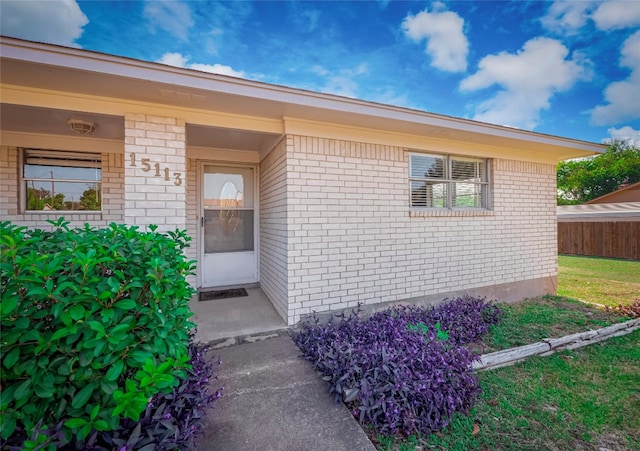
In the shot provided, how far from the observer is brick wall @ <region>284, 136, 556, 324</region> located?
3.73 metres

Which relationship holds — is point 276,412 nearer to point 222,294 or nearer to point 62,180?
point 222,294

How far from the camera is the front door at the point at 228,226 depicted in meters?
5.32

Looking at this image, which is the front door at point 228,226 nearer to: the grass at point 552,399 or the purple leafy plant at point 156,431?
the purple leafy plant at point 156,431

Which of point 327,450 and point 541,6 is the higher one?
point 541,6

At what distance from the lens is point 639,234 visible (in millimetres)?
10828

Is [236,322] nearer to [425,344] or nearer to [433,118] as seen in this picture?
[425,344]

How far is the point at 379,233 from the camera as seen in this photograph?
4211mm

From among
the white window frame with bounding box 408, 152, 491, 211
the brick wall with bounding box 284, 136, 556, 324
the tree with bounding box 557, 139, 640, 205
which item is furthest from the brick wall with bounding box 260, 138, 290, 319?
the tree with bounding box 557, 139, 640, 205

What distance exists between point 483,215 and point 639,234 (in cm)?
1142

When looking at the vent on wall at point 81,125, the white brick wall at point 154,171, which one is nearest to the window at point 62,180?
the vent on wall at point 81,125

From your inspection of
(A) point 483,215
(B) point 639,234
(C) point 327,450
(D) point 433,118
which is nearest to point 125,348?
(C) point 327,450

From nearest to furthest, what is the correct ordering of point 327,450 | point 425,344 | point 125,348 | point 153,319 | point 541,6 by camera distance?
1. point 125,348
2. point 153,319
3. point 327,450
4. point 425,344
5. point 541,6

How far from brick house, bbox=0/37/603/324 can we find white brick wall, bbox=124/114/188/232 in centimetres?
1

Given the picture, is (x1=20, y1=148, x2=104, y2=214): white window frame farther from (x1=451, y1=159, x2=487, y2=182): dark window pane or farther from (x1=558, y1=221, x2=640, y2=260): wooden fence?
(x1=558, y1=221, x2=640, y2=260): wooden fence
